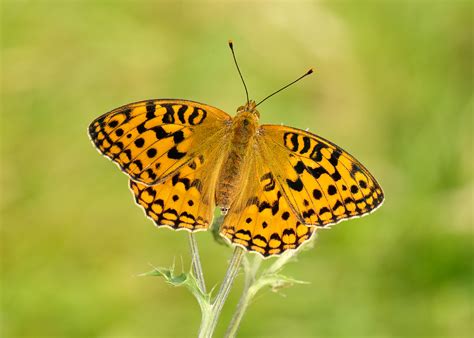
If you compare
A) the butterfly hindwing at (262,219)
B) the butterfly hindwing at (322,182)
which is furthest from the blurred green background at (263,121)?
the butterfly hindwing at (322,182)

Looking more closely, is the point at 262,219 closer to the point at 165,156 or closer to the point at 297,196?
the point at 297,196

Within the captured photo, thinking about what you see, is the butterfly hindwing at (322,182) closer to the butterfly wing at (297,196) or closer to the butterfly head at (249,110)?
the butterfly wing at (297,196)

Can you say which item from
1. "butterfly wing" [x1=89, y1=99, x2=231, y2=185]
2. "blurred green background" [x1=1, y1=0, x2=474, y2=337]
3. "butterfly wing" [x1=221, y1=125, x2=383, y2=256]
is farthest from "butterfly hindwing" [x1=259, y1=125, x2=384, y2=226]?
"blurred green background" [x1=1, y1=0, x2=474, y2=337]

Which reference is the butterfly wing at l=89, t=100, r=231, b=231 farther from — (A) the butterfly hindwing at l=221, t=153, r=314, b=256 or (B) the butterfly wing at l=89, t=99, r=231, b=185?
(A) the butterfly hindwing at l=221, t=153, r=314, b=256

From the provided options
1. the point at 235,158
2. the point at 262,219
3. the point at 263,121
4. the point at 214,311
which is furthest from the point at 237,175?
the point at 263,121
